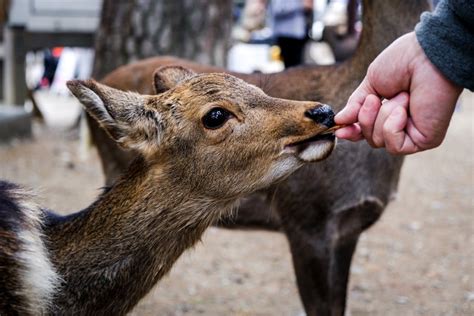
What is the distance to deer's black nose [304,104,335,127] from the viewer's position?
293 centimetres

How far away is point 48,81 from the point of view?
1789cm

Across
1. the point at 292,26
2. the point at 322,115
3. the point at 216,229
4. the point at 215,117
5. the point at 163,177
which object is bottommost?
the point at 216,229

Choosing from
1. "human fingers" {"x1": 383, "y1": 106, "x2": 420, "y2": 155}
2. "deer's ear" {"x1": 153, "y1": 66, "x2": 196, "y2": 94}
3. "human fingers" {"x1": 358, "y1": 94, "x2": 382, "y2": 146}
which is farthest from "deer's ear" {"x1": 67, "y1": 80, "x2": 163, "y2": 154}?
"human fingers" {"x1": 383, "y1": 106, "x2": 420, "y2": 155}

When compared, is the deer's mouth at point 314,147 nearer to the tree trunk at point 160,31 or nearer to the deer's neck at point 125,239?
the deer's neck at point 125,239

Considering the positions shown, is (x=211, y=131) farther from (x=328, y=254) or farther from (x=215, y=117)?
(x=328, y=254)

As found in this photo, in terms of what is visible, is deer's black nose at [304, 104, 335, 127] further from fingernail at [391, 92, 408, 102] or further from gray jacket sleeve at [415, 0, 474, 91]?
gray jacket sleeve at [415, 0, 474, 91]

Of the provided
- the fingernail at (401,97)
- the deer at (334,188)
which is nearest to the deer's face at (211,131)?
the fingernail at (401,97)

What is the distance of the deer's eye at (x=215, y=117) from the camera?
3.18m

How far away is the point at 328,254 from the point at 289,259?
2082 mm

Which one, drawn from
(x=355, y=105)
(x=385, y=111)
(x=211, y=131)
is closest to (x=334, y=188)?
(x=211, y=131)

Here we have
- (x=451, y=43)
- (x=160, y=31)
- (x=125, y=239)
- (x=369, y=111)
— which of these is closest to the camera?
(x=451, y=43)

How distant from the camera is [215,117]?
3184 mm

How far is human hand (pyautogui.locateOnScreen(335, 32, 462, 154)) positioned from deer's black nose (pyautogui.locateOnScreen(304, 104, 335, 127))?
16 centimetres

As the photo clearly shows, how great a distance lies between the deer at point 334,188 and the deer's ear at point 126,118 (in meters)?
1.21
